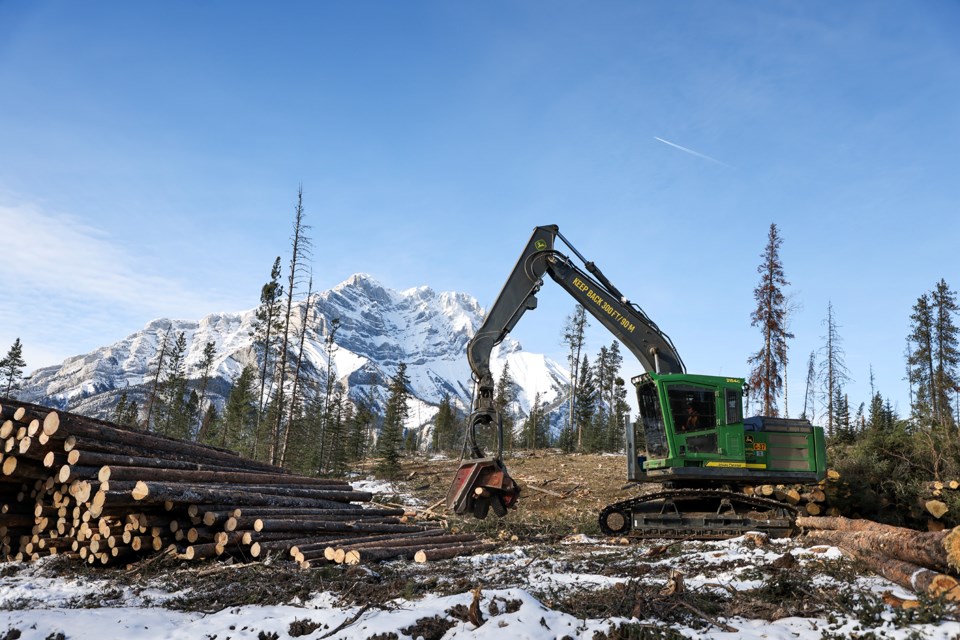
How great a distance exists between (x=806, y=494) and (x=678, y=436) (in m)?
3.36

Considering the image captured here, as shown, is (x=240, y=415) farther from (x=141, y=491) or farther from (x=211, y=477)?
(x=141, y=491)

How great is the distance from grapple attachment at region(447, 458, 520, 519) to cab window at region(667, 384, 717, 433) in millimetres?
4150

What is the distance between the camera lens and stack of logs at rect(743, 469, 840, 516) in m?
14.0

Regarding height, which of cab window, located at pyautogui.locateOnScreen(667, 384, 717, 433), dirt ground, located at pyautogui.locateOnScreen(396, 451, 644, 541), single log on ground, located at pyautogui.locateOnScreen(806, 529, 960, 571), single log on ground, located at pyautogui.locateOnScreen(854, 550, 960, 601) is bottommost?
dirt ground, located at pyautogui.locateOnScreen(396, 451, 644, 541)

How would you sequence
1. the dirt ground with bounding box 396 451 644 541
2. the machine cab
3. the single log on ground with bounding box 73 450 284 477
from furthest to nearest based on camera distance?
the dirt ground with bounding box 396 451 644 541, the machine cab, the single log on ground with bounding box 73 450 284 477

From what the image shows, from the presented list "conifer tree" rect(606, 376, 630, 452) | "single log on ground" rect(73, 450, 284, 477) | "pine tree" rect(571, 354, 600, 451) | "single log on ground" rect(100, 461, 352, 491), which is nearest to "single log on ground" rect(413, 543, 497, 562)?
"single log on ground" rect(100, 461, 352, 491)

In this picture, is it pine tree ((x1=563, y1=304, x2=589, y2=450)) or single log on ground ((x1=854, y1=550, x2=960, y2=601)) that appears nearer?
single log on ground ((x1=854, y1=550, x2=960, y2=601))

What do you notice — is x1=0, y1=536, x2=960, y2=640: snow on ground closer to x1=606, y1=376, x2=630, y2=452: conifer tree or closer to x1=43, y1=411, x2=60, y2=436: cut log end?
x1=43, y1=411, x2=60, y2=436: cut log end

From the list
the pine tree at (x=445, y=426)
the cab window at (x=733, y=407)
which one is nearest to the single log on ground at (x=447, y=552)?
the cab window at (x=733, y=407)

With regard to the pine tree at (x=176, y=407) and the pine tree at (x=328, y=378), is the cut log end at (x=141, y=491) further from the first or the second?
the pine tree at (x=176, y=407)

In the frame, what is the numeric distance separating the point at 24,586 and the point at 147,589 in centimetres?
174

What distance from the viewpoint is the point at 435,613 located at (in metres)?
6.18

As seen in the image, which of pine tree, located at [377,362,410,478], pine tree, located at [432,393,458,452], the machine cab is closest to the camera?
the machine cab

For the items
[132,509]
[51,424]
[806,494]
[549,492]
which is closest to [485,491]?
[132,509]
